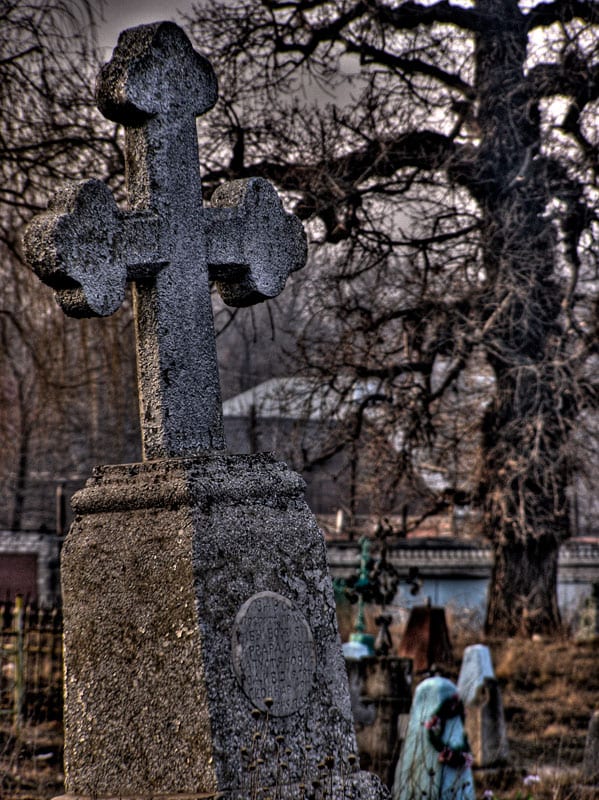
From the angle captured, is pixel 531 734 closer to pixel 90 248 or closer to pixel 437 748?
pixel 437 748

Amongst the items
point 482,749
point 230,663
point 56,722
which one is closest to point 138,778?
point 230,663

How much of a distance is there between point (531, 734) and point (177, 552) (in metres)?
6.66

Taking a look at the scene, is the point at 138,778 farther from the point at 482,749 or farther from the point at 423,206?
the point at 423,206

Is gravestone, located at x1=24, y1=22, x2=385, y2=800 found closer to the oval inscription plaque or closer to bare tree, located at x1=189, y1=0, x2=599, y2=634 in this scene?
the oval inscription plaque

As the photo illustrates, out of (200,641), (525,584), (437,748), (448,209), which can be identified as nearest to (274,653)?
(200,641)

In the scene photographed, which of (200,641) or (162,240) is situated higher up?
(162,240)

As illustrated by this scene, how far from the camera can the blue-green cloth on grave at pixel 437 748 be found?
15.0 feet

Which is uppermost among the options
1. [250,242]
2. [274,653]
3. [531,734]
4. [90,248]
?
[250,242]

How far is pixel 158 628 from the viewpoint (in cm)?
271

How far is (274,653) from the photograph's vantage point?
2.78 m

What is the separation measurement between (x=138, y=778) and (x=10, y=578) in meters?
22.1

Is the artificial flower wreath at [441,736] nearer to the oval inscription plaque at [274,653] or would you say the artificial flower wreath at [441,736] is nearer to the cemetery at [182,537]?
the cemetery at [182,537]

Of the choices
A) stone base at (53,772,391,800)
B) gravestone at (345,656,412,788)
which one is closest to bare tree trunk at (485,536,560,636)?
gravestone at (345,656,412,788)

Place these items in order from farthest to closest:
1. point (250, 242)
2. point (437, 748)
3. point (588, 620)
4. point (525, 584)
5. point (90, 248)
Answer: point (588, 620)
point (525, 584)
point (437, 748)
point (250, 242)
point (90, 248)
